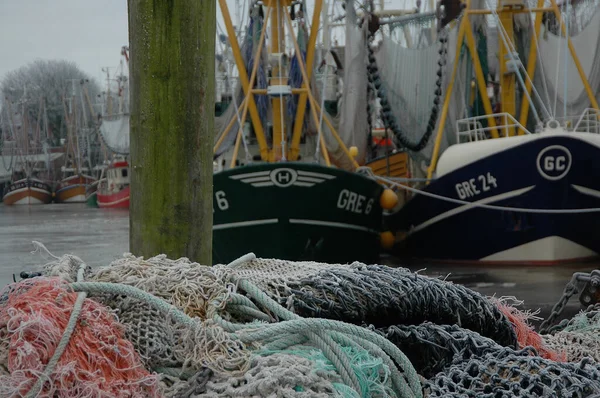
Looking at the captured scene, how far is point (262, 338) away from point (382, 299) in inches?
18.4

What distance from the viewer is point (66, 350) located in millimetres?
1912

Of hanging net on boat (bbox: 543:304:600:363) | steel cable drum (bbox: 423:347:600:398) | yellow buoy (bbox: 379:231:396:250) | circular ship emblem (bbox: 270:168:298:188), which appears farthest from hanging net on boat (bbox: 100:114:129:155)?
steel cable drum (bbox: 423:347:600:398)

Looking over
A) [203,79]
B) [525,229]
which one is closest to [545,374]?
[203,79]

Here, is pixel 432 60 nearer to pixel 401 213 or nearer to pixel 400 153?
pixel 400 153

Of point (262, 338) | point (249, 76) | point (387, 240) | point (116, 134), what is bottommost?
point (387, 240)

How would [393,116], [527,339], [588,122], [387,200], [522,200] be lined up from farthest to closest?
[393,116], [387,200], [588,122], [522,200], [527,339]

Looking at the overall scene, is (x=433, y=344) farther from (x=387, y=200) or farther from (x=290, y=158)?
(x=290, y=158)

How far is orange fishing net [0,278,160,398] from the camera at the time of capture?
1.85 meters

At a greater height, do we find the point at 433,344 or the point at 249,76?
the point at 249,76

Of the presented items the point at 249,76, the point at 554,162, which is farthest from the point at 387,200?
the point at 249,76

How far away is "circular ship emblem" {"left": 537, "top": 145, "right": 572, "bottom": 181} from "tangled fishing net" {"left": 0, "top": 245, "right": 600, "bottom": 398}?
37.5 ft

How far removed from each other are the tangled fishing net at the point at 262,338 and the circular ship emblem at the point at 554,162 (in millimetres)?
11429

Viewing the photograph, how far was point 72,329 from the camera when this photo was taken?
76.7 inches

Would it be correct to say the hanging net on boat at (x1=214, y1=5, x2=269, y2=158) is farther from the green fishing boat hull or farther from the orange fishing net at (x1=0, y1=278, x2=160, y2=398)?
the orange fishing net at (x1=0, y1=278, x2=160, y2=398)
